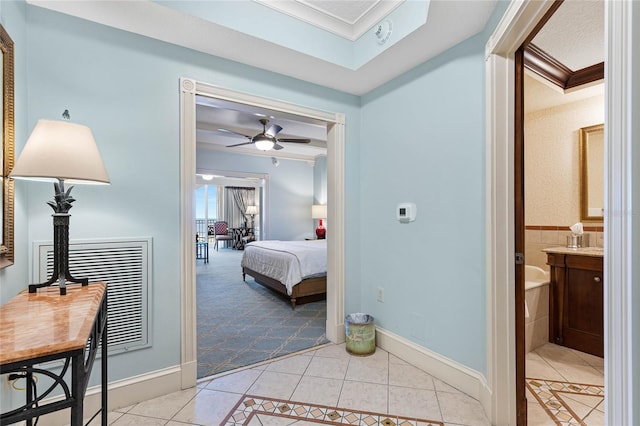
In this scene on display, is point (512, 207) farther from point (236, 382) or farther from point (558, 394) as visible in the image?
point (236, 382)

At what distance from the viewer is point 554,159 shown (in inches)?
124

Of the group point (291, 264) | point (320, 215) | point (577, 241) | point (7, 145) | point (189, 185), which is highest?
point (7, 145)

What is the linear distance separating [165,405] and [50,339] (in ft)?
4.42

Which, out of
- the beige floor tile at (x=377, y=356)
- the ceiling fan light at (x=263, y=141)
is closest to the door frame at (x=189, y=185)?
the beige floor tile at (x=377, y=356)

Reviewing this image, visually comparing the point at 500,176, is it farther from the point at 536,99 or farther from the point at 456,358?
the point at 536,99

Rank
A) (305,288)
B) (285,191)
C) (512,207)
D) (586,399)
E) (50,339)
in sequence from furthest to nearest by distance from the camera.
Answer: (285,191) → (305,288) → (586,399) → (512,207) → (50,339)

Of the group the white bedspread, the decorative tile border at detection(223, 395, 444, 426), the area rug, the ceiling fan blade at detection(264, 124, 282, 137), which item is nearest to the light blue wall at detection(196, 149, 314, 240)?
the ceiling fan blade at detection(264, 124, 282, 137)

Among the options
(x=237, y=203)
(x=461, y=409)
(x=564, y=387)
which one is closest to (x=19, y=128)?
(x=461, y=409)

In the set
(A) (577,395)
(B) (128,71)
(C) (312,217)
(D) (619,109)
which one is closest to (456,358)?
(A) (577,395)

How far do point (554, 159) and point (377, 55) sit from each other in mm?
2272

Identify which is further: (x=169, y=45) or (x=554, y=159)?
(x=554, y=159)

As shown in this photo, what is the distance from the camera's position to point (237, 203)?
37.1ft

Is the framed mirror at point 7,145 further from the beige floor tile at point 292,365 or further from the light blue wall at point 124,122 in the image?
the beige floor tile at point 292,365

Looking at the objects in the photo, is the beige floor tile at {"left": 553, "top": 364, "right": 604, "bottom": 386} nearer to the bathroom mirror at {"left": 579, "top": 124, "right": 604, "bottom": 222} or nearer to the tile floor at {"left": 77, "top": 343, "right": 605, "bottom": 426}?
the tile floor at {"left": 77, "top": 343, "right": 605, "bottom": 426}
